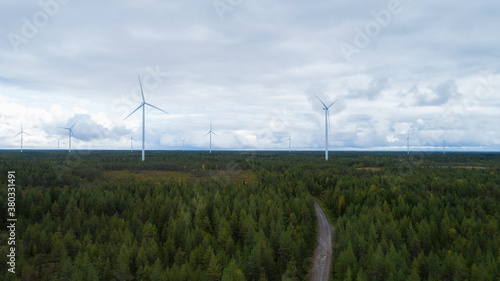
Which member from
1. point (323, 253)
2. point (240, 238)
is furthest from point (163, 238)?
point (323, 253)

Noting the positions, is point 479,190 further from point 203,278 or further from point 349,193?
point 203,278

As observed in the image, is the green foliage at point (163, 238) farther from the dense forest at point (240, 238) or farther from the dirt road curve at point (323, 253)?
the dirt road curve at point (323, 253)

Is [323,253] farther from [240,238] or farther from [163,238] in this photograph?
[163,238]

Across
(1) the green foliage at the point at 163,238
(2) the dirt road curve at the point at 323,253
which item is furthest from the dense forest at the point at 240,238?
(2) the dirt road curve at the point at 323,253

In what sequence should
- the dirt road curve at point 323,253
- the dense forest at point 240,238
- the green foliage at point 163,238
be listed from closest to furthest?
the dense forest at point 240,238 → the green foliage at point 163,238 → the dirt road curve at point 323,253

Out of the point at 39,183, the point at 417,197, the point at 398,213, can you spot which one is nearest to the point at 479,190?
the point at 417,197

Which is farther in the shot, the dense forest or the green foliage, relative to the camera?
the green foliage

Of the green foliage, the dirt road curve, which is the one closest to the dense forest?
the green foliage

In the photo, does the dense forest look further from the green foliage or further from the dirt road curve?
the dirt road curve
